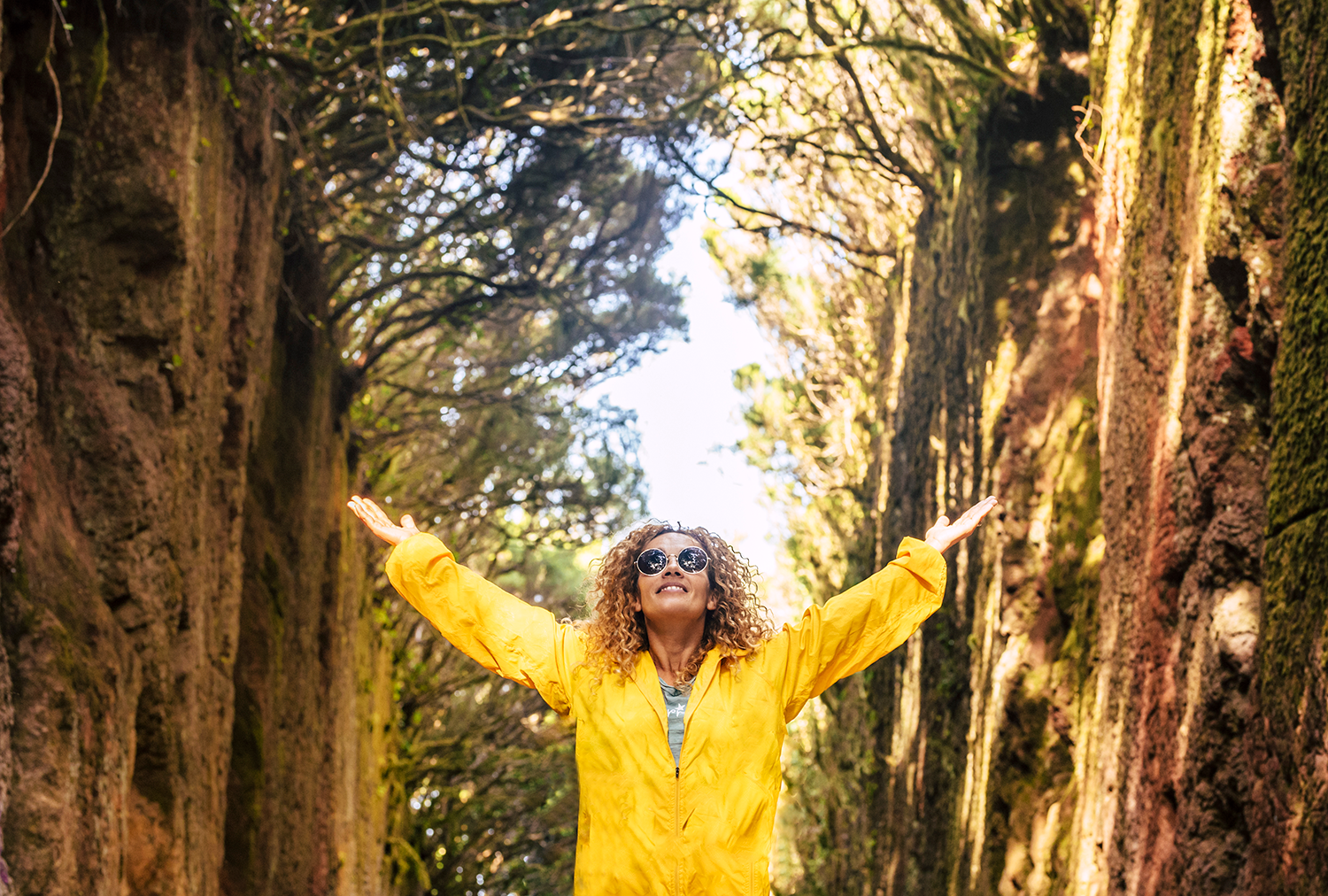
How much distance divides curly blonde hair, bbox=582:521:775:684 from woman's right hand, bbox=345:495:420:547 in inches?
21.7

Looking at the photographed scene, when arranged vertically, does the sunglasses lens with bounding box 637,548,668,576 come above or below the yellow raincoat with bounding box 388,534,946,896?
above

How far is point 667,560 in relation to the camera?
3.05m

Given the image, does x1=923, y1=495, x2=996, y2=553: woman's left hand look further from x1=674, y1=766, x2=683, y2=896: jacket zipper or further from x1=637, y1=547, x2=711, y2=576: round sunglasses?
x1=674, y1=766, x2=683, y2=896: jacket zipper

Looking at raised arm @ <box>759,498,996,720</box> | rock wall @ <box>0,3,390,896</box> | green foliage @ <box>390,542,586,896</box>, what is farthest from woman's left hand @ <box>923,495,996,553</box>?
green foliage @ <box>390,542,586,896</box>

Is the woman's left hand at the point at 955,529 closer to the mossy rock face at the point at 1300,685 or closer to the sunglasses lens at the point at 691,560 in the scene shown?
the sunglasses lens at the point at 691,560

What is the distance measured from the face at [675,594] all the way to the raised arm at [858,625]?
0.21 m

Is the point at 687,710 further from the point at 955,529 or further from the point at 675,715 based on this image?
the point at 955,529

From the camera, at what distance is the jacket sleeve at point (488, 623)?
3.01 metres

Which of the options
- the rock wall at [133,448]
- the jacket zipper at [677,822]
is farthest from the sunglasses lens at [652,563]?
the rock wall at [133,448]

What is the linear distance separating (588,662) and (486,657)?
28 centimetres

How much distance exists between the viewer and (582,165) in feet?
29.8

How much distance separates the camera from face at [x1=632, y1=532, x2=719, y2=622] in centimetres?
300

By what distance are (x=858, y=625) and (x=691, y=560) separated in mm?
458

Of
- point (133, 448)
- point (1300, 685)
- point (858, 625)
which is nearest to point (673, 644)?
point (858, 625)
